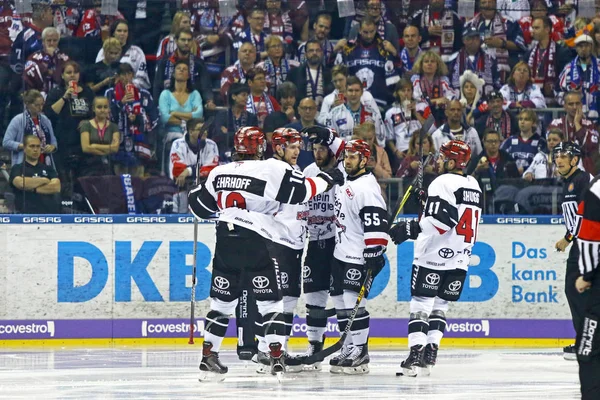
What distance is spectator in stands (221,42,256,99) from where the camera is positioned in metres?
13.0

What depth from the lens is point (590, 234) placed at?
19.6 feet

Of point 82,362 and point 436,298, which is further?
point 82,362

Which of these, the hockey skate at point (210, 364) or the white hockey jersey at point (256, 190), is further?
the hockey skate at point (210, 364)

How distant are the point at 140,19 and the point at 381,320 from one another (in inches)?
161

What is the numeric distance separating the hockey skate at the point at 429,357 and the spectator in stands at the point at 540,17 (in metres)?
5.62

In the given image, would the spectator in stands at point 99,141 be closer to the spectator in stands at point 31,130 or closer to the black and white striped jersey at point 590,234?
the spectator in stands at point 31,130

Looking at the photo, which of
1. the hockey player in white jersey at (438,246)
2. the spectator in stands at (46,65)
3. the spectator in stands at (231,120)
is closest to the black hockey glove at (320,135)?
the hockey player in white jersey at (438,246)

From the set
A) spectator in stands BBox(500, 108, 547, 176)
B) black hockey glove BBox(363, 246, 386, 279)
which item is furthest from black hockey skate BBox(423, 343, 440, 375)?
spectator in stands BBox(500, 108, 547, 176)

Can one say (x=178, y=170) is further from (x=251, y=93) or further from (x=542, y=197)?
(x=542, y=197)

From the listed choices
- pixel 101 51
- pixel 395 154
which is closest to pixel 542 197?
pixel 395 154

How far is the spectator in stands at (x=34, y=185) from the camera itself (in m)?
11.7

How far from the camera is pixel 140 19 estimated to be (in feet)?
42.0

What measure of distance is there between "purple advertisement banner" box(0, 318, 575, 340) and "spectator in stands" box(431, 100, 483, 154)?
73.2 inches

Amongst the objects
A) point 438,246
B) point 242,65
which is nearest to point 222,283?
point 438,246
